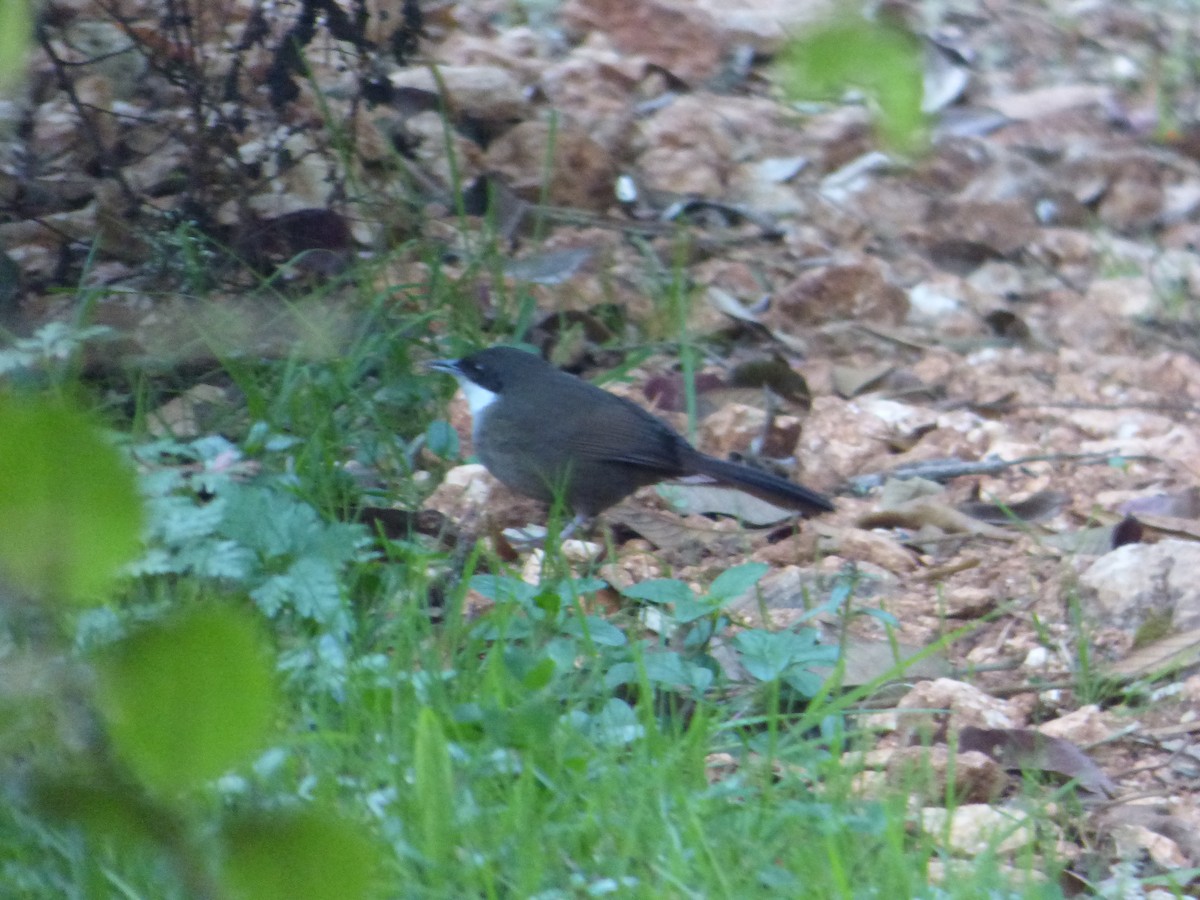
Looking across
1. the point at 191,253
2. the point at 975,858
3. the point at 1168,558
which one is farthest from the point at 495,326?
the point at 975,858

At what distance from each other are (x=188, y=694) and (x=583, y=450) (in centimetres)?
397

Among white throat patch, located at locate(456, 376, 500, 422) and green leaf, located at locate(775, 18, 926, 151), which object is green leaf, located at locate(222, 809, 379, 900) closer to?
→ green leaf, located at locate(775, 18, 926, 151)

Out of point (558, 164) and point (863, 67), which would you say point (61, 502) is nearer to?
point (863, 67)

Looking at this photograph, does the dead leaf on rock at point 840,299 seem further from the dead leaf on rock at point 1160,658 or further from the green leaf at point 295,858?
the green leaf at point 295,858

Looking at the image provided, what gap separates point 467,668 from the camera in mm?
3324

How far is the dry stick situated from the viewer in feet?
Answer: 16.7

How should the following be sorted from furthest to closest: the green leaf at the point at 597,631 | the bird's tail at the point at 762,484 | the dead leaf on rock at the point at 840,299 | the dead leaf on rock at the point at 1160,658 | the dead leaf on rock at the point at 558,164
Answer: the dead leaf on rock at the point at 558,164, the dead leaf on rock at the point at 840,299, the bird's tail at the point at 762,484, the dead leaf on rock at the point at 1160,658, the green leaf at the point at 597,631

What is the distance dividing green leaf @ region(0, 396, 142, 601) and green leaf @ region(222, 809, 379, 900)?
0.17m

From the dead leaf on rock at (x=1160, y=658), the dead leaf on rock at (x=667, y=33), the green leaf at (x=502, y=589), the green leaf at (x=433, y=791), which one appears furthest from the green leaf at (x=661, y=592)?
the dead leaf on rock at (x=667, y=33)

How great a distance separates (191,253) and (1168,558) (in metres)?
2.93

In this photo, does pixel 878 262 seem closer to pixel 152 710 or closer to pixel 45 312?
pixel 45 312

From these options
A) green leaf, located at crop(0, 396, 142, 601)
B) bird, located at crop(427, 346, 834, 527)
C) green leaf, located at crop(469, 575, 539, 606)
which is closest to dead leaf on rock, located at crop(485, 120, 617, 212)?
bird, located at crop(427, 346, 834, 527)

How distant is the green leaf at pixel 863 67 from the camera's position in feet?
3.77

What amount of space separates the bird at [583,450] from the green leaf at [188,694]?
3.74 m
